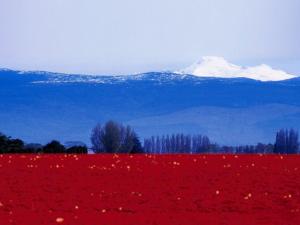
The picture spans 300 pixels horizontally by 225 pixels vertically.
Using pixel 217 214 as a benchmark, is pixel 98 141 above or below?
above

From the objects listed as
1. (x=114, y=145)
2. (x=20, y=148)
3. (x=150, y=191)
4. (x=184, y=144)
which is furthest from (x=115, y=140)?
(x=150, y=191)

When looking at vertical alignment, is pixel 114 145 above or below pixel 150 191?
above

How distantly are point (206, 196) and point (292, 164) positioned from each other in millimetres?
5930

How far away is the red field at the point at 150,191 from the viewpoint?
17.3m

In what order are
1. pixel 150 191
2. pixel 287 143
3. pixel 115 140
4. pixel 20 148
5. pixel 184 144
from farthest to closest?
1. pixel 184 144
2. pixel 287 143
3. pixel 115 140
4. pixel 20 148
5. pixel 150 191

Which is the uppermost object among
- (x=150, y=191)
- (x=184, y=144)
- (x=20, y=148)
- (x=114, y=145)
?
(x=184, y=144)

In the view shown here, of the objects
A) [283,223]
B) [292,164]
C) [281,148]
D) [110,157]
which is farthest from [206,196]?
[281,148]

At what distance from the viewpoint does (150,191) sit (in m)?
20.7

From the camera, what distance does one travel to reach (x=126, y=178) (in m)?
22.5

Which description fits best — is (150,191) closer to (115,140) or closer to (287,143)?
(115,140)

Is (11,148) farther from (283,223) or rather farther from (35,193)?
(283,223)

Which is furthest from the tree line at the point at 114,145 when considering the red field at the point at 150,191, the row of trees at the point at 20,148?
the red field at the point at 150,191

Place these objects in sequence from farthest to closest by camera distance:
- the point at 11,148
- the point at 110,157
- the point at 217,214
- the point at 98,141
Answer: the point at 98,141
the point at 11,148
the point at 110,157
the point at 217,214

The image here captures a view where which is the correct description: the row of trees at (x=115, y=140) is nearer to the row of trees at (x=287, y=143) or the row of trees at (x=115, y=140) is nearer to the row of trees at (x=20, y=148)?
the row of trees at (x=287, y=143)
